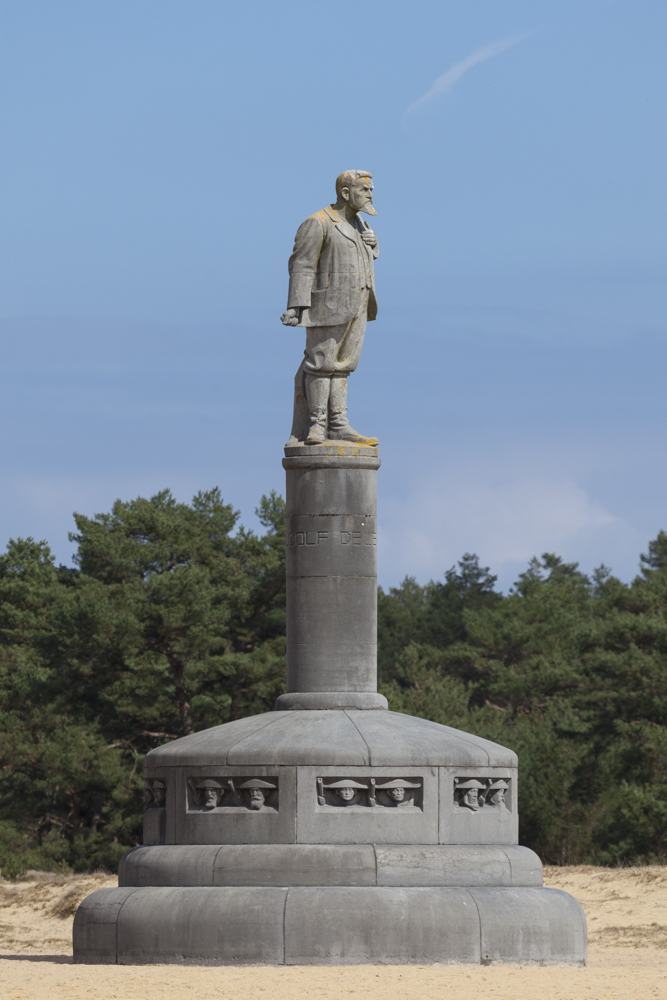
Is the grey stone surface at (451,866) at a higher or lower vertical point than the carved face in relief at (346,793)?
lower

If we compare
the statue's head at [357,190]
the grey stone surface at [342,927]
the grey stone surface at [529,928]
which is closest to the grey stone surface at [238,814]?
the grey stone surface at [342,927]

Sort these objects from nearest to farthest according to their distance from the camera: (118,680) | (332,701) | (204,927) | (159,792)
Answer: (204,927)
(159,792)
(332,701)
(118,680)

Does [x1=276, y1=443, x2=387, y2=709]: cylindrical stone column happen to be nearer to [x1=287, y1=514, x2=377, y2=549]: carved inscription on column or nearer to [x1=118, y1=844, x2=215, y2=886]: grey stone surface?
[x1=287, y1=514, x2=377, y2=549]: carved inscription on column

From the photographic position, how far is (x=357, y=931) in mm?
13234

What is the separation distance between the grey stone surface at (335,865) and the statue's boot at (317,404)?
168 inches

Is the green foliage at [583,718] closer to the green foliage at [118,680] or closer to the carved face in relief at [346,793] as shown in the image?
the green foliage at [118,680]

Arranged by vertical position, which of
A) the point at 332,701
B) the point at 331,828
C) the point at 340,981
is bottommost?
the point at 340,981

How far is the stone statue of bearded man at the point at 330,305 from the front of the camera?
52.6ft

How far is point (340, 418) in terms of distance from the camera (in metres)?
16.1

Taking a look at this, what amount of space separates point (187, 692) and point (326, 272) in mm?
22737

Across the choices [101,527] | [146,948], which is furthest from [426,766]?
[101,527]

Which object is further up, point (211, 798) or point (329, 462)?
point (329, 462)

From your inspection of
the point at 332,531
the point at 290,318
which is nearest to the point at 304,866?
the point at 332,531

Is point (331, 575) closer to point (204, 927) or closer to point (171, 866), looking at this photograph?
point (171, 866)
